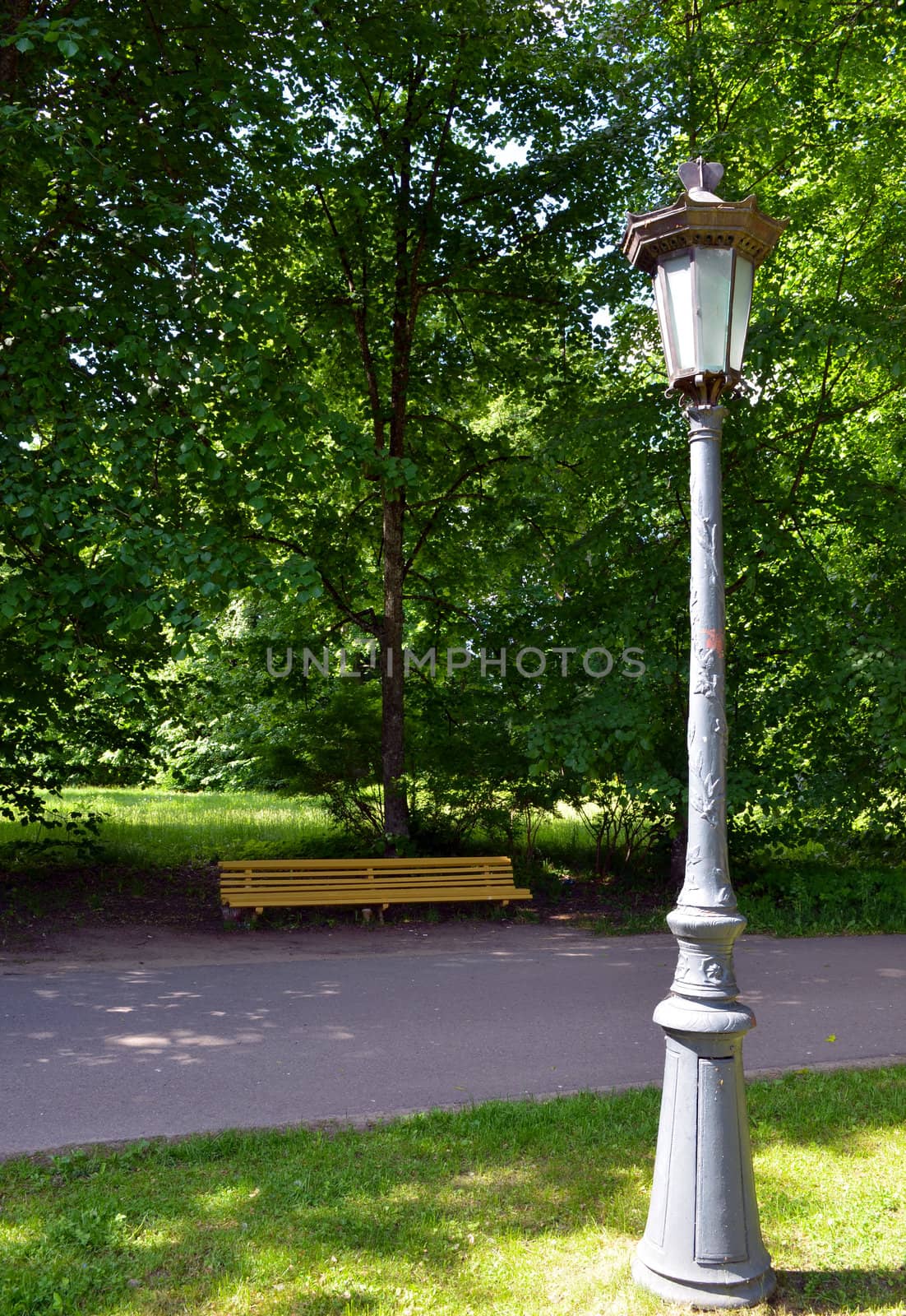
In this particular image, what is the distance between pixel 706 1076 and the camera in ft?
11.8

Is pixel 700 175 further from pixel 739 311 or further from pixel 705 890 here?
pixel 705 890

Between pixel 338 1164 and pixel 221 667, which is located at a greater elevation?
pixel 221 667

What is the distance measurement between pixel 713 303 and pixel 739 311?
127mm

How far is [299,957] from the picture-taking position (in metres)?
8.77

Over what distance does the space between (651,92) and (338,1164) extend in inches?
435

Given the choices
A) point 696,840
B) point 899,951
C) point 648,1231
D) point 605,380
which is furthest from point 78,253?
point 899,951

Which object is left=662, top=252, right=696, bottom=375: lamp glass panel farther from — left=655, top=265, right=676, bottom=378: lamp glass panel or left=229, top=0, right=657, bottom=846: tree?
left=229, top=0, right=657, bottom=846: tree

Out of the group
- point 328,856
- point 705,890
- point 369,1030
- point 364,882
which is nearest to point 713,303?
point 705,890

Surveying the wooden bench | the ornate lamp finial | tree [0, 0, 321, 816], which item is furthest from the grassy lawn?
the ornate lamp finial

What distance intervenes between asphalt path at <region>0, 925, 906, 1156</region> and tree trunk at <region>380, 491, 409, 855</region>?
8.63ft

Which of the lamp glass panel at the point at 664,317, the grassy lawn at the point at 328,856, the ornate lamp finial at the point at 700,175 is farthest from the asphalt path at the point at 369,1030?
the ornate lamp finial at the point at 700,175

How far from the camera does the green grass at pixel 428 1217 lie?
3.48m

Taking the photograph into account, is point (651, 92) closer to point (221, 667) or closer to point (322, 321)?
point (322, 321)

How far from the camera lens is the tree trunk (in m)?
11.7
